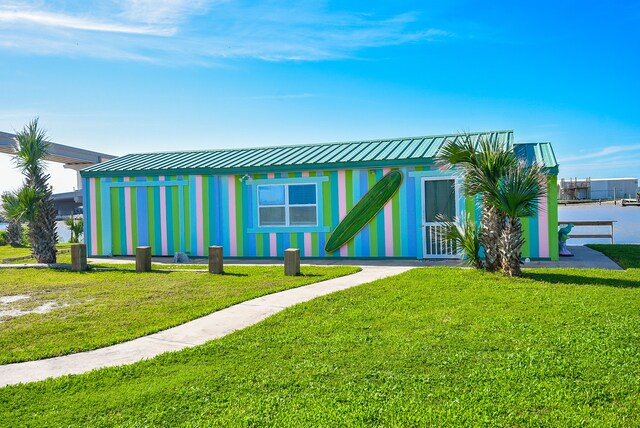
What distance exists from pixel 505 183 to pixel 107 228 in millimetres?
11308

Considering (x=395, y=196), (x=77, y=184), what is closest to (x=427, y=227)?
(x=395, y=196)

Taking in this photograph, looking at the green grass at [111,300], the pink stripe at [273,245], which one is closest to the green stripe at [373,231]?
the green grass at [111,300]

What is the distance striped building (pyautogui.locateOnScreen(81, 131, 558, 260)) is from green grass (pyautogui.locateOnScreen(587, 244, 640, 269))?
1.45m

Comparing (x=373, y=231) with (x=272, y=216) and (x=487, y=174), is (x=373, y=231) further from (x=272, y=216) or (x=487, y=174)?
(x=487, y=174)


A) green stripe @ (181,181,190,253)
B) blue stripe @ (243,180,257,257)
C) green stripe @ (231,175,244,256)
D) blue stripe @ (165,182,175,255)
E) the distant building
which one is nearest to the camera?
blue stripe @ (243,180,257,257)

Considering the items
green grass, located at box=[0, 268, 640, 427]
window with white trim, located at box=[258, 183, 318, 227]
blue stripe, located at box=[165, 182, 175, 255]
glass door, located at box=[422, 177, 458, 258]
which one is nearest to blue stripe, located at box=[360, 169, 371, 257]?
window with white trim, located at box=[258, 183, 318, 227]

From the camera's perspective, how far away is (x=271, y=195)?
45.2 feet

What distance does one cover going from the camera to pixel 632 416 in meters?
3.38

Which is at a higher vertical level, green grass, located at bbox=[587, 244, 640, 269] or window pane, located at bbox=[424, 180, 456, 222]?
window pane, located at bbox=[424, 180, 456, 222]

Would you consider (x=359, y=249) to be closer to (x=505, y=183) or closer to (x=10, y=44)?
(x=505, y=183)

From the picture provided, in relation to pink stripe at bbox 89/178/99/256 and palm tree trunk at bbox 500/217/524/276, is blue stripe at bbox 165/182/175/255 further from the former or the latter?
palm tree trunk at bbox 500/217/524/276

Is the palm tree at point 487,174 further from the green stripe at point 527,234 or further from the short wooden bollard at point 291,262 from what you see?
the short wooden bollard at point 291,262

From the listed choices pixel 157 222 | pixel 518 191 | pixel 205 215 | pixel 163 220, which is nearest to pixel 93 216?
pixel 157 222

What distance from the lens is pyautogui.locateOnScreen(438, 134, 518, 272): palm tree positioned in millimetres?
9055
